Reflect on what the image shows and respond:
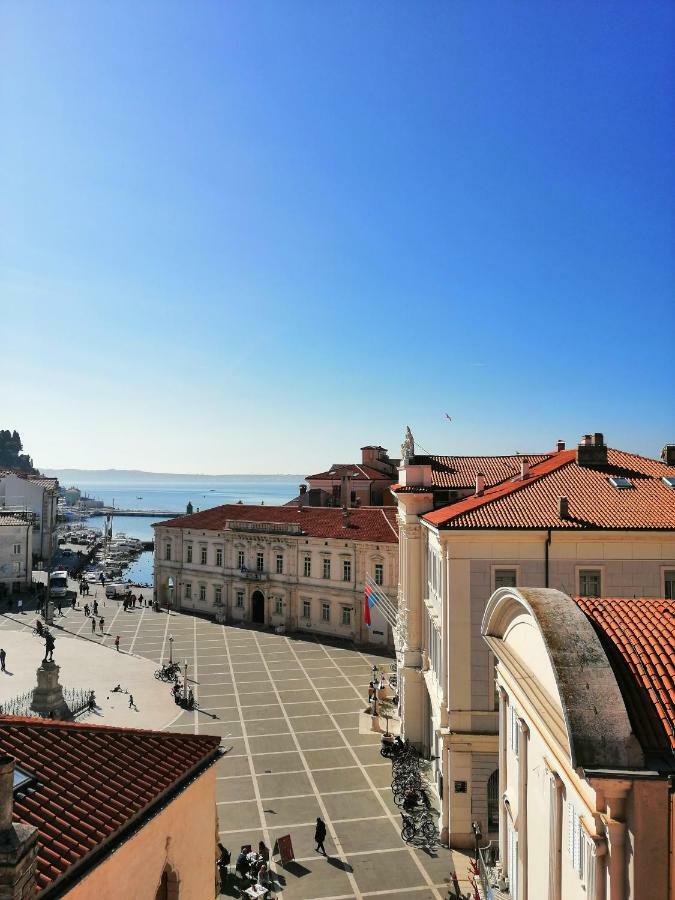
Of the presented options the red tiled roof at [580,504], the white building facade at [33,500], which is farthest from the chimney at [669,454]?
the white building facade at [33,500]

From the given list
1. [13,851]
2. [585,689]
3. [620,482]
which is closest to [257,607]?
[620,482]

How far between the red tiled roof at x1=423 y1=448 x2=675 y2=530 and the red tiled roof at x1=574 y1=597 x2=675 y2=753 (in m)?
10.1

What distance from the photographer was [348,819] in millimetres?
22250

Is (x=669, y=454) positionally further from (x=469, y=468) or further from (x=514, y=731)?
(x=514, y=731)

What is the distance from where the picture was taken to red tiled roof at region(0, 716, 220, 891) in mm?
8039

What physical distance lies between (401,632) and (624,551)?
13.3m

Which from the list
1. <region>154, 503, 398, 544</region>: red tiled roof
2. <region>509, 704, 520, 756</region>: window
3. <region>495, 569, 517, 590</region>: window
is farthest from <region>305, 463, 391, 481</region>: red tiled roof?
<region>509, 704, 520, 756</region>: window

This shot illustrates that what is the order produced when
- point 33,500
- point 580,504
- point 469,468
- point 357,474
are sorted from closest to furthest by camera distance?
point 580,504 < point 469,468 < point 357,474 < point 33,500

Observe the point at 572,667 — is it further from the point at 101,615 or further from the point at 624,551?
the point at 101,615

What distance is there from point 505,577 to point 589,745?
1354cm

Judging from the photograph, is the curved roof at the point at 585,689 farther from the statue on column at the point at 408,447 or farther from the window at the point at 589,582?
the statue on column at the point at 408,447

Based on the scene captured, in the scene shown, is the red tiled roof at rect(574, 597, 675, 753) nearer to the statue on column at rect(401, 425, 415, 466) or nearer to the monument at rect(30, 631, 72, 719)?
the statue on column at rect(401, 425, 415, 466)

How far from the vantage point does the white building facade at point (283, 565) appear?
4822cm

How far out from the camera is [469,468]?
113 ft
